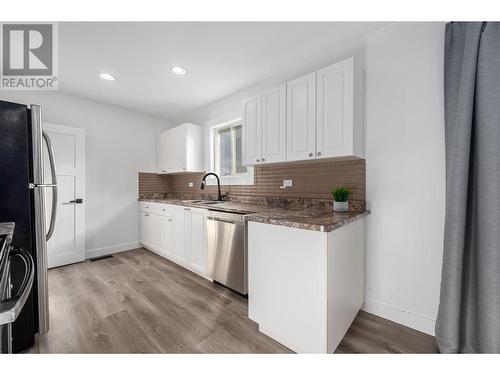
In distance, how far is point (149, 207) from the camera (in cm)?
354

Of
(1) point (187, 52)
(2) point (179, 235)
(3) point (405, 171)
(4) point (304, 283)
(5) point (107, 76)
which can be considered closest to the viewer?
(4) point (304, 283)

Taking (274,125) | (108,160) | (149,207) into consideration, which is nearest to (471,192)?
(274,125)

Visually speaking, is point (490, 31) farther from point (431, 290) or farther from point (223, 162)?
point (223, 162)

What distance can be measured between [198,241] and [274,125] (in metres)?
1.63

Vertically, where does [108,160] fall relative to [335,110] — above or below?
below

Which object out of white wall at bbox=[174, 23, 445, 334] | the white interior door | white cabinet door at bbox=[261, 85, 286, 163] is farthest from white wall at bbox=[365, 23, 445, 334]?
the white interior door

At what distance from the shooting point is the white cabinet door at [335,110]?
1653mm

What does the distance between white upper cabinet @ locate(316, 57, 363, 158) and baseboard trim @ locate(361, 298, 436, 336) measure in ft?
4.25

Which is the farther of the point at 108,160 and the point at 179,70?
the point at 108,160

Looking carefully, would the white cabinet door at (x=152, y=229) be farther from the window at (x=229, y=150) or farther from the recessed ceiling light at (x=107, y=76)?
the recessed ceiling light at (x=107, y=76)

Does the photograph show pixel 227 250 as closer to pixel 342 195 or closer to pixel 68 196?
pixel 342 195

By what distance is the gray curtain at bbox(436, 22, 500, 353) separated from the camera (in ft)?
3.88

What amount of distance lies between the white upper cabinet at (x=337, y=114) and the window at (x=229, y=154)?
1.28 meters

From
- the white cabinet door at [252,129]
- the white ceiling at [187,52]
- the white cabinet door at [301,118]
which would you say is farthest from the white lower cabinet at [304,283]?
the white ceiling at [187,52]
